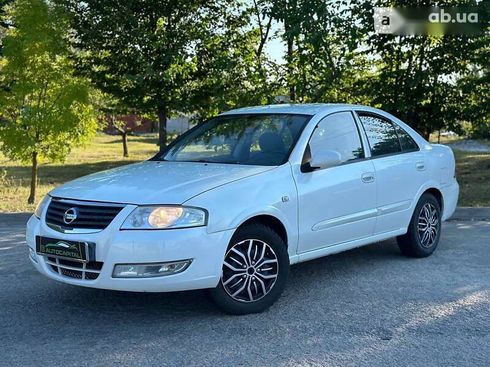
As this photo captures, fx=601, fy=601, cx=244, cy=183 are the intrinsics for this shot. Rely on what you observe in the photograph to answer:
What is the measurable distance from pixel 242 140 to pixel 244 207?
1218mm

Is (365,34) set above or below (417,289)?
above

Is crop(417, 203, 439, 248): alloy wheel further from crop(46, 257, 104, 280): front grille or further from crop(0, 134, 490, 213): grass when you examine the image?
crop(0, 134, 490, 213): grass

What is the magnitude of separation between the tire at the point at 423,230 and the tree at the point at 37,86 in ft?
27.8

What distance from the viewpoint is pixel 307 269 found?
6.09 meters

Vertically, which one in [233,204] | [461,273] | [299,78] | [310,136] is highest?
[299,78]

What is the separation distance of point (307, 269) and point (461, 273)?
1502 millimetres

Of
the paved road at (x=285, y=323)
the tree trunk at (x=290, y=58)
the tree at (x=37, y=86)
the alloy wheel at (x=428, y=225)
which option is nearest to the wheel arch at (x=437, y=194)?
the alloy wheel at (x=428, y=225)

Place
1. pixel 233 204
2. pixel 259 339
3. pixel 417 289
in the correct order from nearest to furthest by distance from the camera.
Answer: pixel 259 339 → pixel 233 204 → pixel 417 289

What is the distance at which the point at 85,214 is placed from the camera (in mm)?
4363

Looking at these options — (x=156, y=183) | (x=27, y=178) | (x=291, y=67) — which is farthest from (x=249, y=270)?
(x=27, y=178)

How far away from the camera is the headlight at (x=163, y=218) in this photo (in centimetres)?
421

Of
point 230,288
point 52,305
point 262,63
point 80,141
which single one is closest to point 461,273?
point 230,288

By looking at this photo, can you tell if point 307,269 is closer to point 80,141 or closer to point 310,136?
point 310,136

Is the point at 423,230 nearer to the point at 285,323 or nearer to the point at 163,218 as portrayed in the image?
the point at 285,323
